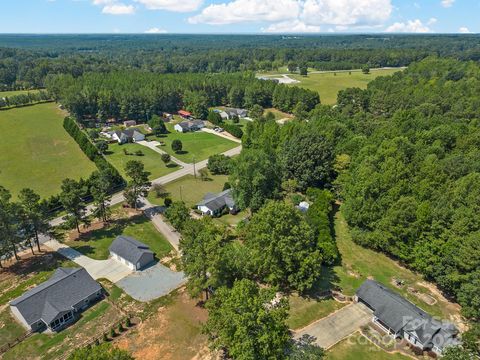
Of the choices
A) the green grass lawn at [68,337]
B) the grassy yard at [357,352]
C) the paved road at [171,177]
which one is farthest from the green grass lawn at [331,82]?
the green grass lawn at [68,337]

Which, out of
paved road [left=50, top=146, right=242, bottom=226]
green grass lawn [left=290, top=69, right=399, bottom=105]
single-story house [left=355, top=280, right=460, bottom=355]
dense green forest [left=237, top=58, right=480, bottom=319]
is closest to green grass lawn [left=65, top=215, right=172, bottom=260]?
paved road [left=50, top=146, right=242, bottom=226]

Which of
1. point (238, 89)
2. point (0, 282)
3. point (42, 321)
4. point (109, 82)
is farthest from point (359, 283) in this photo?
point (109, 82)

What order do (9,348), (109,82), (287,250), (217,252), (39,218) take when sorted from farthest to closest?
(109,82)
(39,218)
(287,250)
(217,252)
(9,348)

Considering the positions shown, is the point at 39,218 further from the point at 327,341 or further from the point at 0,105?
the point at 0,105

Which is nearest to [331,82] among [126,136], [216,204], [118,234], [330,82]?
[330,82]

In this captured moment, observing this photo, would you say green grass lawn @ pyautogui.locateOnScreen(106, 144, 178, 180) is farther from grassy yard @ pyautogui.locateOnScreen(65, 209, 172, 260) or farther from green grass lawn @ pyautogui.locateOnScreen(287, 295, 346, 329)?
green grass lawn @ pyautogui.locateOnScreen(287, 295, 346, 329)

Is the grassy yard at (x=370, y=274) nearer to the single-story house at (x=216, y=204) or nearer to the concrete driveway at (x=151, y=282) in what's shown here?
the concrete driveway at (x=151, y=282)

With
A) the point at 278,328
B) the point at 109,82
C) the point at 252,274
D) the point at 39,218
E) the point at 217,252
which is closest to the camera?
the point at 278,328
